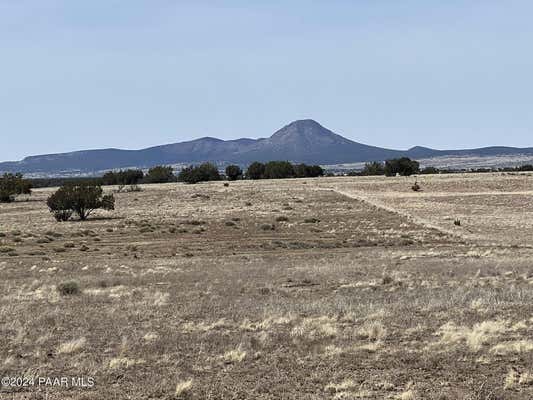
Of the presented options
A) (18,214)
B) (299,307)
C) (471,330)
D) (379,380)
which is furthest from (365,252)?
(18,214)

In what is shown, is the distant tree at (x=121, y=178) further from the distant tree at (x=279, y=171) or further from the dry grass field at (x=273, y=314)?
the dry grass field at (x=273, y=314)

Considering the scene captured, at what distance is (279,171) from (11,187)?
60.2 metres

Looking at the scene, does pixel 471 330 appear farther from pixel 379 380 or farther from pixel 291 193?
pixel 291 193

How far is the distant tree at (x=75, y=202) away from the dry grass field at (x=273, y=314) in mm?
12983

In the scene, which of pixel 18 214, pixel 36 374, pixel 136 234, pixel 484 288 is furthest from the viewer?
pixel 18 214

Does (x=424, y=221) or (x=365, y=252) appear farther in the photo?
(x=424, y=221)

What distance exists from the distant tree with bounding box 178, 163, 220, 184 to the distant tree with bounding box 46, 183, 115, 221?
64.5m

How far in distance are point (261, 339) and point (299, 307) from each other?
11.9ft

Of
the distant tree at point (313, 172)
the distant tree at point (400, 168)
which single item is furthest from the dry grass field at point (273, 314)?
the distant tree at point (313, 172)

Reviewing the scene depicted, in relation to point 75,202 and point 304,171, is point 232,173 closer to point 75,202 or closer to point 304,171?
point 304,171

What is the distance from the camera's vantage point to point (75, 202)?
182 ft

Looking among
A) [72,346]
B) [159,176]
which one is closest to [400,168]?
[159,176]

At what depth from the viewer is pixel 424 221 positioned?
4734 centimetres

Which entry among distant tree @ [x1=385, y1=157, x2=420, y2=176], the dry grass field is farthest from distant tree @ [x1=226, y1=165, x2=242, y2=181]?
the dry grass field
